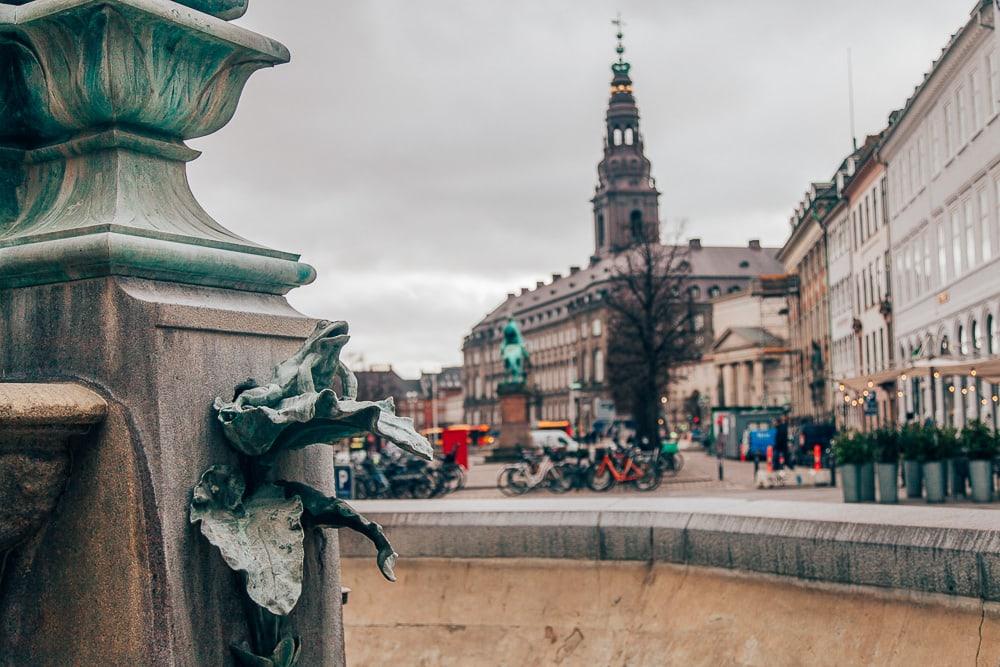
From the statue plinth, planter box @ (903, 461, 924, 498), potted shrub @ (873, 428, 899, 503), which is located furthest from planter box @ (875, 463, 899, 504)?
the statue plinth

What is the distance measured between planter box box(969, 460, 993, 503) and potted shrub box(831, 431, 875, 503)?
4.51ft

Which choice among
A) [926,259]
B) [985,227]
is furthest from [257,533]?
[926,259]

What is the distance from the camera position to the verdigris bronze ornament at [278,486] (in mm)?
3627

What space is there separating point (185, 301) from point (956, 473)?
17.7 metres

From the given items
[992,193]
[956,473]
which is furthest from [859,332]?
[956,473]

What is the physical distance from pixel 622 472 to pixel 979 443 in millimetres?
11736

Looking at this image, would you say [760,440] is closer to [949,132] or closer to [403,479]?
[949,132]

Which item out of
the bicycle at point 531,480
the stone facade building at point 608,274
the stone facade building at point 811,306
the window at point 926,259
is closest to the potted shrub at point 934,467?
the bicycle at point 531,480

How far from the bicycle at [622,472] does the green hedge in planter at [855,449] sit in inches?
404

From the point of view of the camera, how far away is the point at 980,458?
62.2 feet

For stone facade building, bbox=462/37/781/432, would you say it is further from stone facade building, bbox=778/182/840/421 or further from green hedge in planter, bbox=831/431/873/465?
green hedge in planter, bbox=831/431/873/465

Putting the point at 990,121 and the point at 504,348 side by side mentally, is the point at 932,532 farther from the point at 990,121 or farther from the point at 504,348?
the point at 504,348

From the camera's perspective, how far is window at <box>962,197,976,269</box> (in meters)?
36.2

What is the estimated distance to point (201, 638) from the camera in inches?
144
